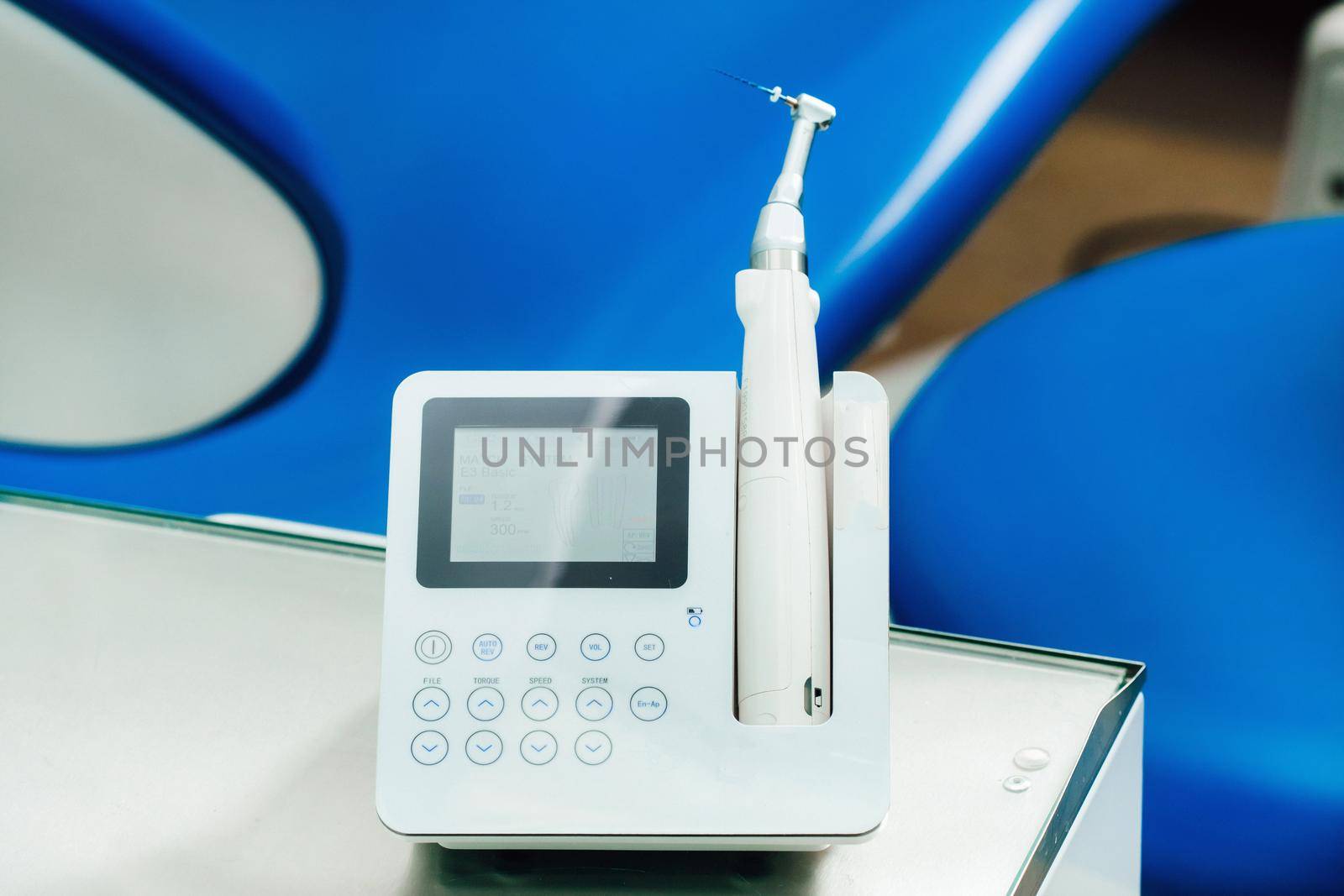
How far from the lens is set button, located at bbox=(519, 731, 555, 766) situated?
421 mm

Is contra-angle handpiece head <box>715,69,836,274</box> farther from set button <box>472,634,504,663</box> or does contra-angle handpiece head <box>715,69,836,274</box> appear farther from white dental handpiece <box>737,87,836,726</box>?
set button <box>472,634,504,663</box>

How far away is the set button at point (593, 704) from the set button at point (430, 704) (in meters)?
0.05

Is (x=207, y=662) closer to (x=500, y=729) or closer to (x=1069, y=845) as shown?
(x=500, y=729)

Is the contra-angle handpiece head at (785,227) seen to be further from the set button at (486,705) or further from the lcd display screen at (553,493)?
the set button at (486,705)

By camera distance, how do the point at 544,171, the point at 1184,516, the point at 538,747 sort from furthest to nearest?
the point at 544,171
the point at 1184,516
the point at 538,747

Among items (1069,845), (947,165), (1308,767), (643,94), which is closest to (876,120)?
(947,165)

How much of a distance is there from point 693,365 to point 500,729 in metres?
0.65

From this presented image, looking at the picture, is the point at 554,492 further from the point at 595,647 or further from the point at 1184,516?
the point at 1184,516

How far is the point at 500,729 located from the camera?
423 mm

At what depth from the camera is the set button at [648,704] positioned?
43cm

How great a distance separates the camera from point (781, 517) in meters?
0.43

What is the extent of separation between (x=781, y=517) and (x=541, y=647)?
4.2 inches

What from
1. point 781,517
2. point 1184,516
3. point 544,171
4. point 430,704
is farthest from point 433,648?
point 544,171

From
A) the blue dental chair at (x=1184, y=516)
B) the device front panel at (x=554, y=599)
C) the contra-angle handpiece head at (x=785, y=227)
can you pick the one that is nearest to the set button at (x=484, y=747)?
the device front panel at (x=554, y=599)
